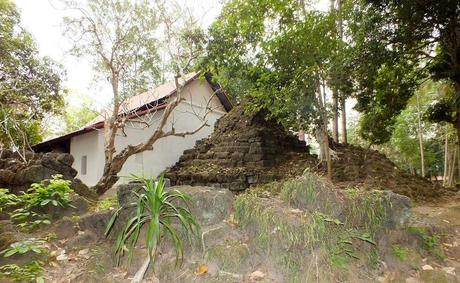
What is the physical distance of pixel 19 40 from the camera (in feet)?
38.8

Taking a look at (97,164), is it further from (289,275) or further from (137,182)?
(289,275)

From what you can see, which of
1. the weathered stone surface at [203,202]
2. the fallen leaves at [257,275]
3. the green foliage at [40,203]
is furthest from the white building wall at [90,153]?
the fallen leaves at [257,275]

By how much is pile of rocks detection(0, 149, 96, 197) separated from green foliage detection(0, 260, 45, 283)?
8.76 feet

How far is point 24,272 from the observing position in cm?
265

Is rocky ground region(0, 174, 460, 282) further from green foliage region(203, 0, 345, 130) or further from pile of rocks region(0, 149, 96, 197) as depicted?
green foliage region(203, 0, 345, 130)

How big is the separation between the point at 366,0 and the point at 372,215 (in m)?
6.96

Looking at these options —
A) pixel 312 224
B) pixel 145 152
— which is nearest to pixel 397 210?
pixel 312 224

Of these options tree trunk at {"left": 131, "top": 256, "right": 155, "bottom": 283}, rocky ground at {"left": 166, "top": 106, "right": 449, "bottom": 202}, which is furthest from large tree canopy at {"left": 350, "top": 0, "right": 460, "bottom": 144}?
tree trunk at {"left": 131, "top": 256, "right": 155, "bottom": 283}

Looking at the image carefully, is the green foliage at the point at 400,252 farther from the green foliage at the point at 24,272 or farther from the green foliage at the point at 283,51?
the green foliage at the point at 283,51

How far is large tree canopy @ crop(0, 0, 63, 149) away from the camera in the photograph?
11.3m

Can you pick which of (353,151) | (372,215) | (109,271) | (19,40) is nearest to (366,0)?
(353,151)

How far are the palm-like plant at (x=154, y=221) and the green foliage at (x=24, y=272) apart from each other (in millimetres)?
664

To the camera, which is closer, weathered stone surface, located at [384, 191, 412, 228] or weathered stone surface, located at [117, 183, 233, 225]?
weathered stone surface, located at [117, 183, 233, 225]

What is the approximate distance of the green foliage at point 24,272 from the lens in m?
2.56
